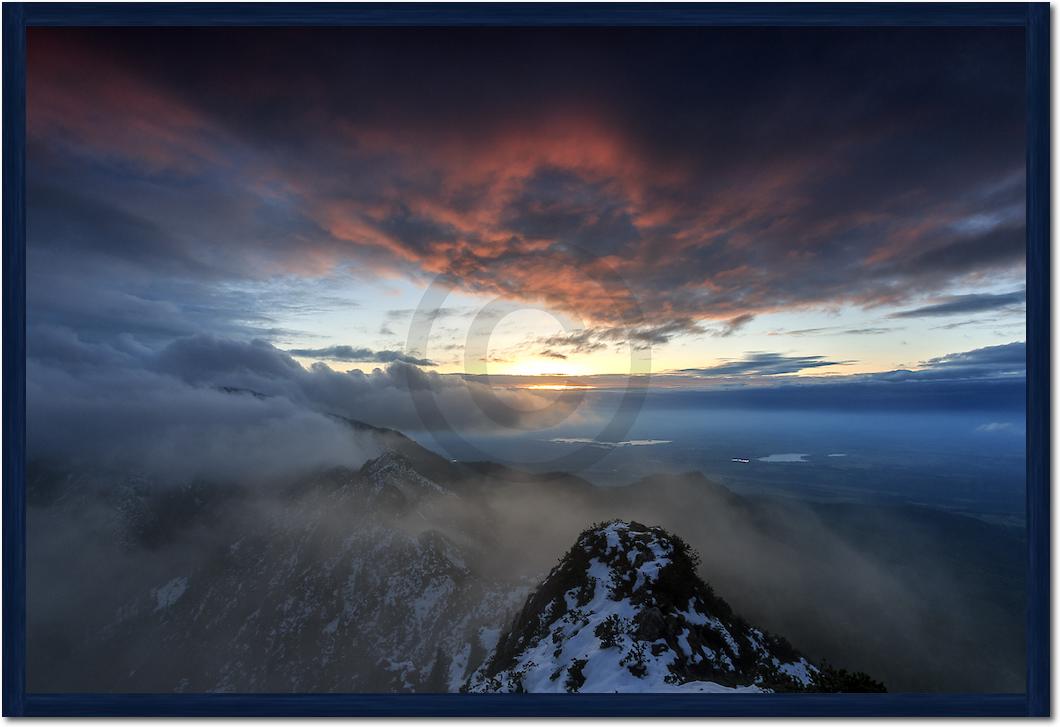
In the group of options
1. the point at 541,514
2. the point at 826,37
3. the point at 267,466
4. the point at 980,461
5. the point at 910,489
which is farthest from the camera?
the point at 267,466

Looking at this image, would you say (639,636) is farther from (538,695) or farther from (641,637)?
(538,695)

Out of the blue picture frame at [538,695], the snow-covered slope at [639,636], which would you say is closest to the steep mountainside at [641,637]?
the snow-covered slope at [639,636]

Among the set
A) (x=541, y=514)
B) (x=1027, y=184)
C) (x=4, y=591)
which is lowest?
(x=541, y=514)

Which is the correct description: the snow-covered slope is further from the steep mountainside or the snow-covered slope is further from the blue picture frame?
the blue picture frame

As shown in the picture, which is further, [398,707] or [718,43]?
[718,43]

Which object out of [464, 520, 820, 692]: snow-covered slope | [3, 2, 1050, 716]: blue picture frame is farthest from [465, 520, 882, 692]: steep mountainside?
[3, 2, 1050, 716]: blue picture frame

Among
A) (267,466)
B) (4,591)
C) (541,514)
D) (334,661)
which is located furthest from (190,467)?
(4,591)

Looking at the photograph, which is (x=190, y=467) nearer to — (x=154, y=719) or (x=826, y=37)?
(x=154, y=719)

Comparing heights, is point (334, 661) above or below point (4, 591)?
below

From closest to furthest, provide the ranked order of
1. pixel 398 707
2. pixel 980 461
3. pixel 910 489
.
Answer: pixel 398 707, pixel 980 461, pixel 910 489
